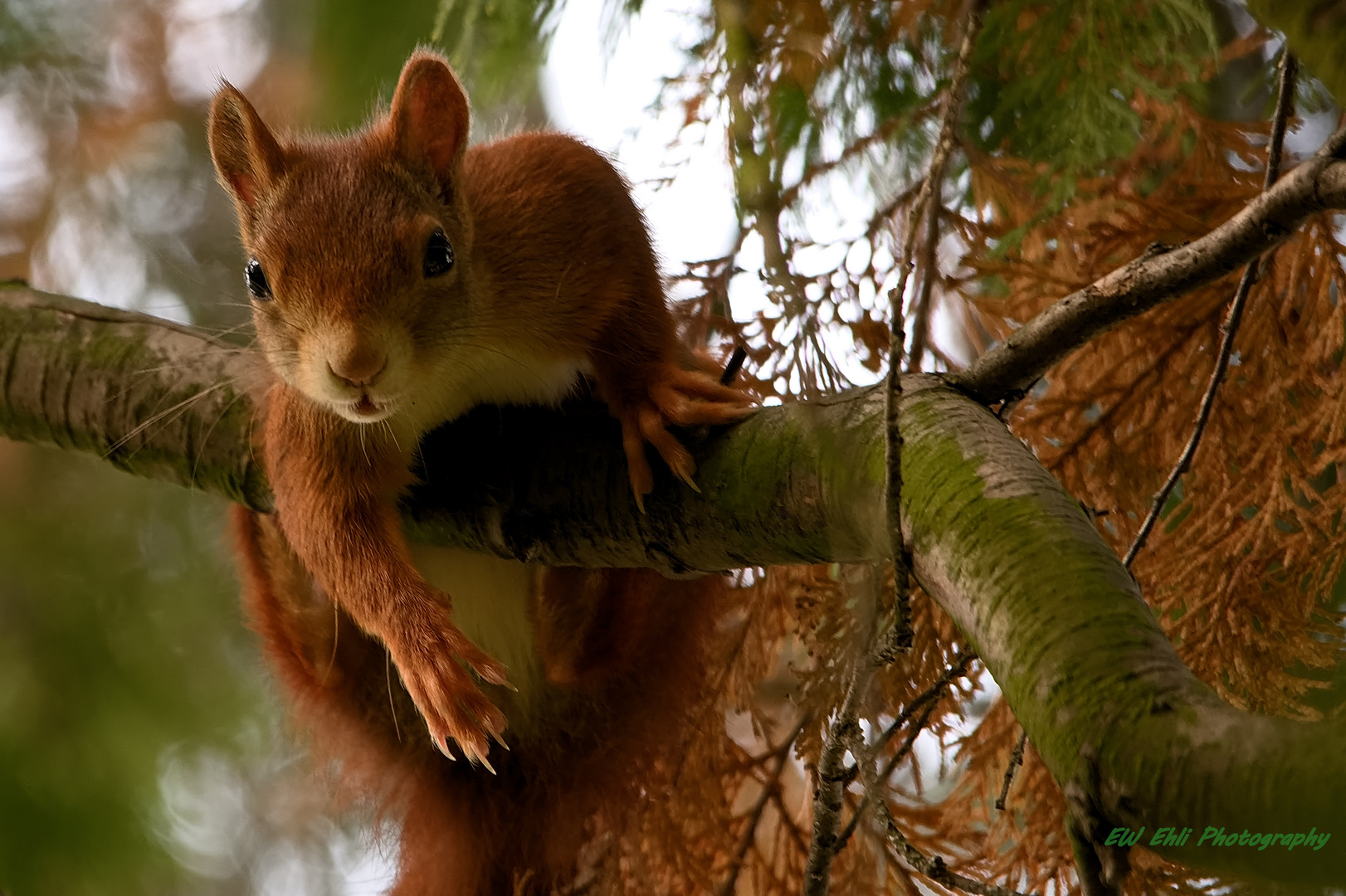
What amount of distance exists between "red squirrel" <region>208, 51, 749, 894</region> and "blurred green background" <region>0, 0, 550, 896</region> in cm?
70

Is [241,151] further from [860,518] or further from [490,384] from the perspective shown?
[860,518]

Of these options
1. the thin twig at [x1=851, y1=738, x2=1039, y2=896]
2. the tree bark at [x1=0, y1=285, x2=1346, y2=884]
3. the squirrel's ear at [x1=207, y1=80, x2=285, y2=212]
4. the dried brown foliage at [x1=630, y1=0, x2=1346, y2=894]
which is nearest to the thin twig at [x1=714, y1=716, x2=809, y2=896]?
the dried brown foliage at [x1=630, y1=0, x2=1346, y2=894]

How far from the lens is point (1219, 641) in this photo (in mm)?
1483

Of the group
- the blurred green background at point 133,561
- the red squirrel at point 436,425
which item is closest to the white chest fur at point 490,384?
the red squirrel at point 436,425

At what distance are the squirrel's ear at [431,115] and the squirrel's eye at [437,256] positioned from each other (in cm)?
14

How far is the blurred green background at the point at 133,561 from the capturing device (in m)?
2.79

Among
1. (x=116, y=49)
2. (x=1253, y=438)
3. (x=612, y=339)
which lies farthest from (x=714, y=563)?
(x=116, y=49)

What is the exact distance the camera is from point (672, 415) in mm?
1451

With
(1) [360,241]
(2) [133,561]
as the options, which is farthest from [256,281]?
(2) [133,561]

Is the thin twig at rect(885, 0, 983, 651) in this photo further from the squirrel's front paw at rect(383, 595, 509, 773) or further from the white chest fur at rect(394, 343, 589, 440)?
the white chest fur at rect(394, 343, 589, 440)

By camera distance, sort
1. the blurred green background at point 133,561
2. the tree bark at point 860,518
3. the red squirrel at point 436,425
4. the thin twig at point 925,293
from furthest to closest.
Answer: the blurred green background at point 133,561 < the red squirrel at point 436,425 < the thin twig at point 925,293 < the tree bark at point 860,518

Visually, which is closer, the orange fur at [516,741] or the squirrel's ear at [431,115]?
the squirrel's ear at [431,115]

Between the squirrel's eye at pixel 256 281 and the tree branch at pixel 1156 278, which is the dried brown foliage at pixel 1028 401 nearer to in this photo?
the tree branch at pixel 1156 278

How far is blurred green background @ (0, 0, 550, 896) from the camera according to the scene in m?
2.79
